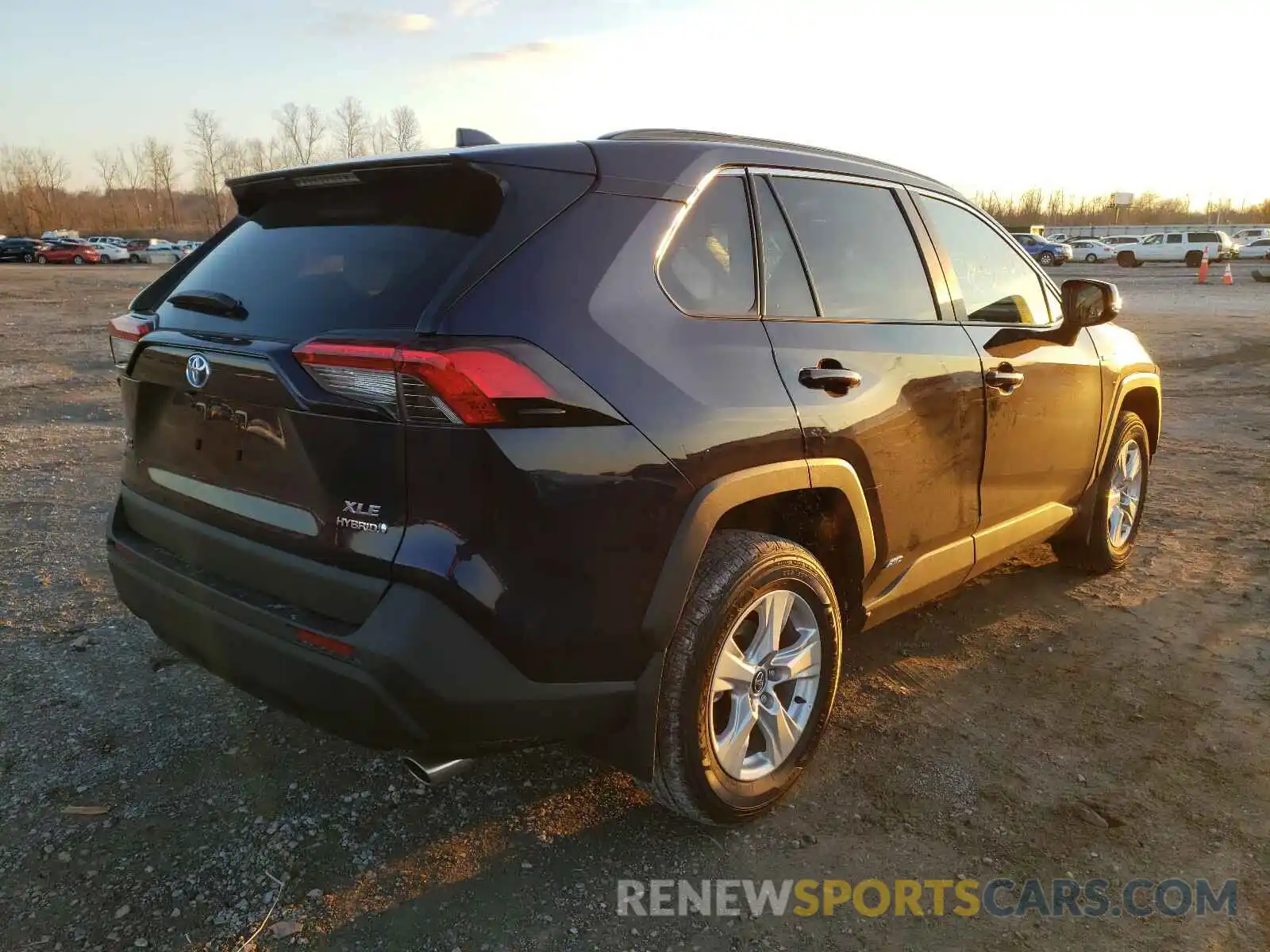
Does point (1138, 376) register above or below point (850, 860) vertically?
above

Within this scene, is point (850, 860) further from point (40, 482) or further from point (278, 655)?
point (40, 482)

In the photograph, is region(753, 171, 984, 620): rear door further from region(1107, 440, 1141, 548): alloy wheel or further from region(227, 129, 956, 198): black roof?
region(1107, 440, 1141, 548): alloy wheel

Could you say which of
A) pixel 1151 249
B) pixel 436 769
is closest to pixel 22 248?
pixel 1151 249

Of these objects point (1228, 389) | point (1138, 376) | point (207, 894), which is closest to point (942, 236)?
point (1138, 376)

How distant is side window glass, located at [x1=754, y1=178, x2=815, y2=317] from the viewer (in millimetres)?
2725

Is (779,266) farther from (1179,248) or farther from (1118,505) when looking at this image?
(1179,248)

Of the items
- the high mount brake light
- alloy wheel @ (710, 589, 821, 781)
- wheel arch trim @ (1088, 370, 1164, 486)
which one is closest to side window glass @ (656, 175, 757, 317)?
the high mount brake light

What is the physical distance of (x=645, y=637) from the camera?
2258 mm

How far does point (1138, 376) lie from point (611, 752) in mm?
3715

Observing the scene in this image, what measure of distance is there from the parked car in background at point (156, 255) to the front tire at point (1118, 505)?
63.1 meters

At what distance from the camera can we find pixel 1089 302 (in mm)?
3926

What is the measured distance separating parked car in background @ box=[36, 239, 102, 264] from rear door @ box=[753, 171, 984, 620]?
2476 inches

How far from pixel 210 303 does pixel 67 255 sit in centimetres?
6259

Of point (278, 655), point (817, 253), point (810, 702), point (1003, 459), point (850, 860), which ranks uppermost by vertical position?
point (817, 253)
